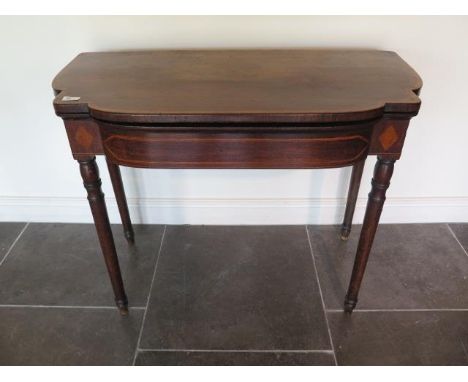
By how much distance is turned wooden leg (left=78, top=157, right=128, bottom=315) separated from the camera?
938 millimetres

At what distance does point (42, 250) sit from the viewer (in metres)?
1.49

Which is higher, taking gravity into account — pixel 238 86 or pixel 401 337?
pixel 238 86

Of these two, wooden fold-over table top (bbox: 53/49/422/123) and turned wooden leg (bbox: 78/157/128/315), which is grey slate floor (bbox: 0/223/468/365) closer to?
turned wooden leg (bbox: 78/157/128/315)

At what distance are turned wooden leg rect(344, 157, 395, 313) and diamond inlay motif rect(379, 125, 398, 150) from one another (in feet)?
0.14

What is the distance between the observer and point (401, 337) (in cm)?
117

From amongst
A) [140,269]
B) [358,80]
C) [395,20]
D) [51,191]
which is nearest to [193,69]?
[358,80]

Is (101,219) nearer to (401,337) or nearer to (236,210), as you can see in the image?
(236,210)

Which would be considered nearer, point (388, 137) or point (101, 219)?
point (388, 137)

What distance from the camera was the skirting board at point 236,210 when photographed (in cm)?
153

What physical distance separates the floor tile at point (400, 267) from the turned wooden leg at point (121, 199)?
735mm

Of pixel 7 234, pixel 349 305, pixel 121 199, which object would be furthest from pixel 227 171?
pixel 7 234

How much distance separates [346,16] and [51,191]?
4.19 ft

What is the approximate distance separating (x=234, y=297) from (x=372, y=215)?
1.83 feet

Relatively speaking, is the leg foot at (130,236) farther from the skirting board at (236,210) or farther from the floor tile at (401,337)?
the floor tile at (401,337)
